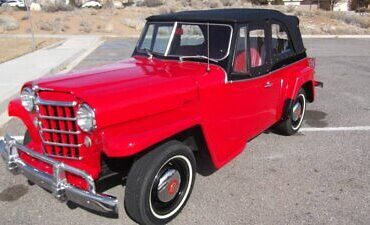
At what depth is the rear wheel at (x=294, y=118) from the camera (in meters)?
5.58

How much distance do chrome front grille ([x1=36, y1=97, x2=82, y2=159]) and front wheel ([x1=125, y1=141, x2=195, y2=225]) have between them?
53 cm

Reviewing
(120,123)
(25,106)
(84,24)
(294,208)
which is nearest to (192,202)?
(294,208)

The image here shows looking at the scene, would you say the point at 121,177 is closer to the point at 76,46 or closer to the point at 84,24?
the point at 76,46

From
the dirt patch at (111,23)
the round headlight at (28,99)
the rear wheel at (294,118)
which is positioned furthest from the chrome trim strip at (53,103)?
the dirt patch at (111,23)

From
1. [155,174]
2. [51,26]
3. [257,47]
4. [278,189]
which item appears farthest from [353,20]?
[155,174]

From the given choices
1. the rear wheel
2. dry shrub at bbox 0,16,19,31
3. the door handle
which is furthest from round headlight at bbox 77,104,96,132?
dry shrub at bbox 0,16,19,31

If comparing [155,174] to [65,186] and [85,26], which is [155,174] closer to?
[65,186]

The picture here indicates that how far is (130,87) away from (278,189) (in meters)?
1.89

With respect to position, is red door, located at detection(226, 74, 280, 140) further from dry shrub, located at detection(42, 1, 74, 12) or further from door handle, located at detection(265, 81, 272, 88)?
dry shrub, located at detection(42, 1, 74, 12)

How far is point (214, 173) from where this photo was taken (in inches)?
181

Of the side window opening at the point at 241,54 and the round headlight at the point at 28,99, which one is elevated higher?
the side window opening at the point at 241,54

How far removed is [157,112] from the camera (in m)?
3.42

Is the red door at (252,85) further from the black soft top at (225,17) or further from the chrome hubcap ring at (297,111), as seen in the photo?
the chrome hubcap ring at (297,111)

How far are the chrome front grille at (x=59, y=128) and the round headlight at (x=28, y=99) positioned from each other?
0.45 ft
